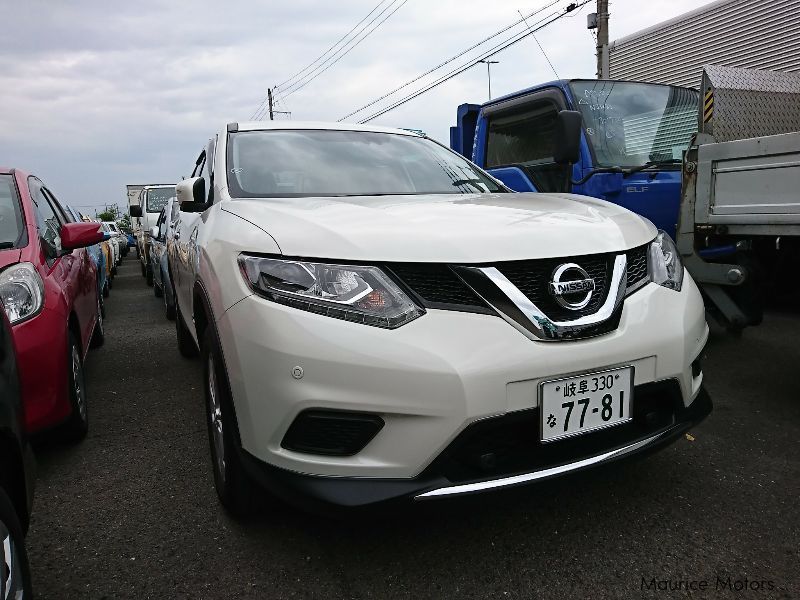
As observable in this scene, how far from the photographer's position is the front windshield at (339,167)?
9.00ft

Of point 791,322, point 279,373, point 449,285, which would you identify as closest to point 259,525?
point 279,373

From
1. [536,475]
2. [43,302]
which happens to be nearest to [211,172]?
[43,302]

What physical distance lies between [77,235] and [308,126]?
138 cm

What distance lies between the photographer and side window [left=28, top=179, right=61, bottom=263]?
313 cm

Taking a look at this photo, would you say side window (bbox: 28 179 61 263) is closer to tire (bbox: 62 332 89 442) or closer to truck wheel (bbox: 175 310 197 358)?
tire (bbox: 62 332 89 442)

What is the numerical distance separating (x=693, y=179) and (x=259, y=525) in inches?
120

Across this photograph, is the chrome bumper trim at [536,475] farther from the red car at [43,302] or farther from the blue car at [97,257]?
the blue car at [97,257]

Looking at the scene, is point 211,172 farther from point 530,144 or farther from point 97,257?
point 97,257

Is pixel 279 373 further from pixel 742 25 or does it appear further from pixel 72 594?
pixel 742 25

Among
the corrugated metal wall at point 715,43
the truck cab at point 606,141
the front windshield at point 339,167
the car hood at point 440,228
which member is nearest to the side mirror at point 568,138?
the truck cab at point 606,141

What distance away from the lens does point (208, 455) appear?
114 inches

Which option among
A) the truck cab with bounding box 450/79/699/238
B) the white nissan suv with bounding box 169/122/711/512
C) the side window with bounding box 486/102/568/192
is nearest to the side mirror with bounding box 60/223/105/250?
the white nissan suv with bounding box 169/122/711/512

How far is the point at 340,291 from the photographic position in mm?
1750

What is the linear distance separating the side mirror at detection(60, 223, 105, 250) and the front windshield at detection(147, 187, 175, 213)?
9.54 m
